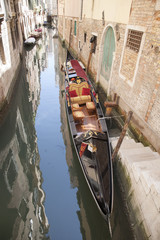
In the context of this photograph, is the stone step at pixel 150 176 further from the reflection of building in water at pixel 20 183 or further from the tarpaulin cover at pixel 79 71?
the tarpaulin cover at pixel 79 71

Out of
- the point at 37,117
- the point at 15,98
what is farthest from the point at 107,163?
the point at 15,98

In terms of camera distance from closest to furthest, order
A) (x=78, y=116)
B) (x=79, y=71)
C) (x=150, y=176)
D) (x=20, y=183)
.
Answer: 1. (x=150, y=176)
2. (x=20, y=183)
3. (x=78, y=116)
4. (x=79, y=71)

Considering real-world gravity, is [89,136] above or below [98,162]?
above

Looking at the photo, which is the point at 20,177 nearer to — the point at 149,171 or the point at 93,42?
the point at 149,171

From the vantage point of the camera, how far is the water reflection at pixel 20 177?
13.9ft

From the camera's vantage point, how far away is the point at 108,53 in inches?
343

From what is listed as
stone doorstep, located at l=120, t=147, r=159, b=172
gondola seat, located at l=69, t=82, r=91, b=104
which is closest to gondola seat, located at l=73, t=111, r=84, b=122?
gondola seat, located at l=69, t=82, r=91, b=104

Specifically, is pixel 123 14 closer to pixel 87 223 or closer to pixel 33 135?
pixel 33 135

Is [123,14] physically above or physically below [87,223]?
above

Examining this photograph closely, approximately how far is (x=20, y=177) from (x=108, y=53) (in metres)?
7.46

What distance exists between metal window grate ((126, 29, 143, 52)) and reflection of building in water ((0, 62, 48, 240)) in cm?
568

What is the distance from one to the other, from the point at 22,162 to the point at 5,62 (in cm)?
597

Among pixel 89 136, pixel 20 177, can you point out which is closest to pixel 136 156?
pixel 89 136

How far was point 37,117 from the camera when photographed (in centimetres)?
876
